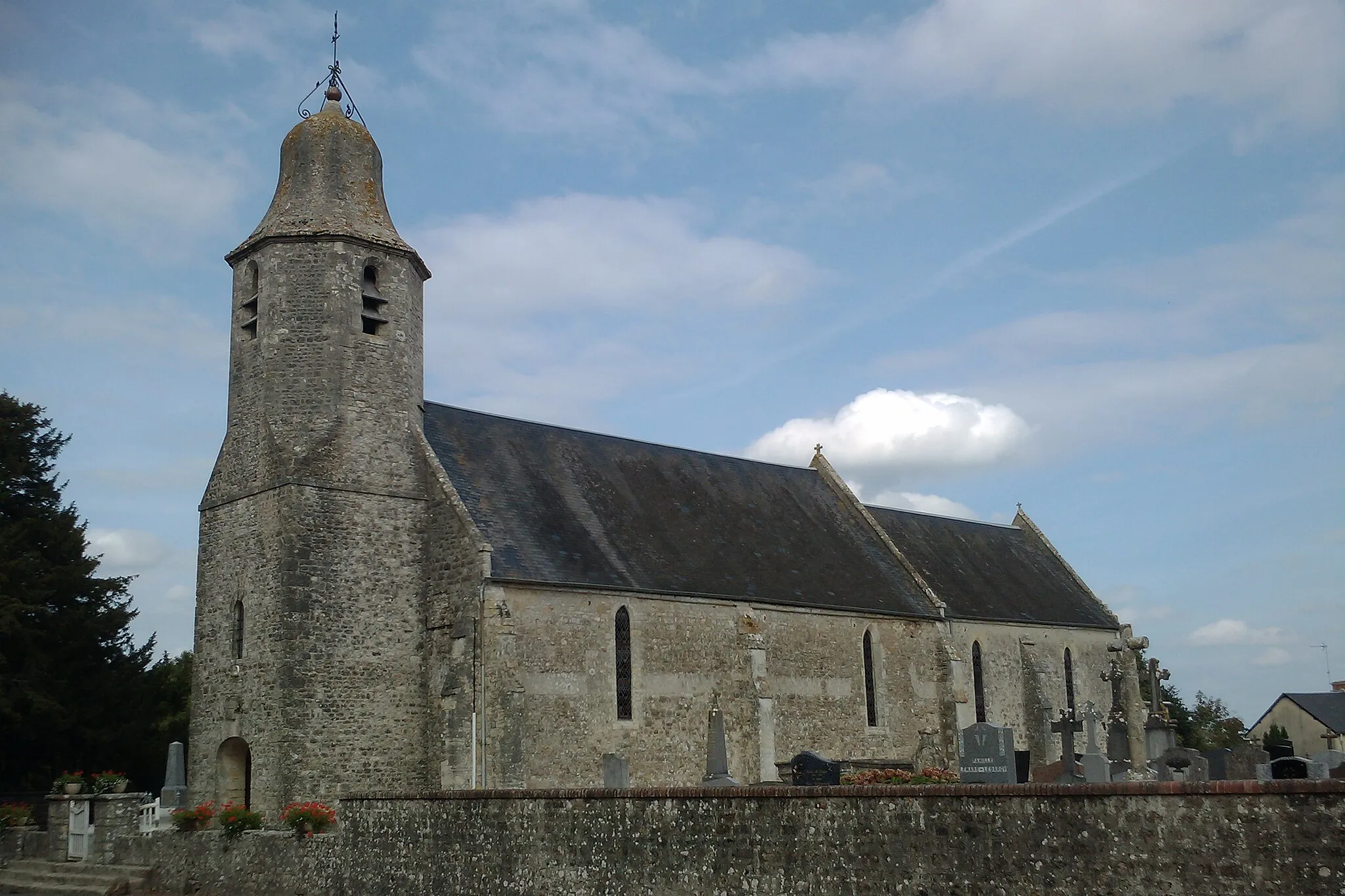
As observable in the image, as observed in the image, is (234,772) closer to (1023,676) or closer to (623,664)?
(623,664)

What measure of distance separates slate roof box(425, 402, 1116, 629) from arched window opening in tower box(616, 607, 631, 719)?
836mm

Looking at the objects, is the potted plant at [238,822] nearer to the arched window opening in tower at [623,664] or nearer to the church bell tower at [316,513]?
the church bell tower at [316,513]

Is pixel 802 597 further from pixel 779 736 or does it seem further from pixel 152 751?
pixel 152 751

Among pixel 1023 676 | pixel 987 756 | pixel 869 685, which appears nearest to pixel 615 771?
pixel 987 756

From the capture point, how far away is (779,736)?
1105 inches

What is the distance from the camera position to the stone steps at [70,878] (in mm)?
20266

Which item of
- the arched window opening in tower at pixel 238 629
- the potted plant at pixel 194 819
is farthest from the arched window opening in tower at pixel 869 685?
the potted plant at pixel 194 819

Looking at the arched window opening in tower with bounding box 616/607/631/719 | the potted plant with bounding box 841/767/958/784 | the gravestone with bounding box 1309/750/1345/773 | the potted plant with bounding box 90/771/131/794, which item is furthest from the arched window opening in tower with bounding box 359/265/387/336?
the gravestone with bounding box 1309/750/1345/773

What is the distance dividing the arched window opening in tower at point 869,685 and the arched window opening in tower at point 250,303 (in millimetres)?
16549

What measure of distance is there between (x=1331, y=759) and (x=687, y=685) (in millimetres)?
13430

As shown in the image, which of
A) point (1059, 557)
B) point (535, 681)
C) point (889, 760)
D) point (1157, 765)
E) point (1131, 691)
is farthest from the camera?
point (1059, 557)

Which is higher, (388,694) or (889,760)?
(388,694)

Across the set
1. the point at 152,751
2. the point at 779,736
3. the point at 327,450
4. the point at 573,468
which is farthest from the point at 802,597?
the point at 152,751

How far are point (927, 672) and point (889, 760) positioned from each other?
322cm
